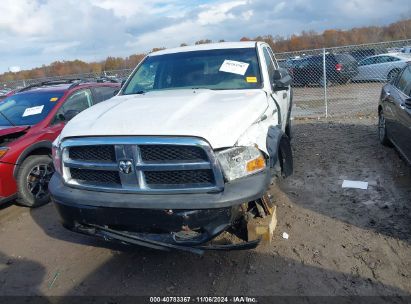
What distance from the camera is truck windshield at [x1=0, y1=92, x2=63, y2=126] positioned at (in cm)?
589

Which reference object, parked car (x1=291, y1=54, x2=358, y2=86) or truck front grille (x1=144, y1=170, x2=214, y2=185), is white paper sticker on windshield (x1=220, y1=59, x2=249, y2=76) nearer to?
truck front grille (x1=144, y1=170, x2=214, y2=185)

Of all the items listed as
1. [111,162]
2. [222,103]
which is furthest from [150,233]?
[222,103]

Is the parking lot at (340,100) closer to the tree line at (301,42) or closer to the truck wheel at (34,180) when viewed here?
the truck wheel at (34,180)

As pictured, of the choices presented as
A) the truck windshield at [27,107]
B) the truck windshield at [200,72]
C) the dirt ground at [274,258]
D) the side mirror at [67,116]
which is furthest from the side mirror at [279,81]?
the truck windshield at [27,107]

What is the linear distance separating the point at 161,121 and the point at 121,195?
70cm

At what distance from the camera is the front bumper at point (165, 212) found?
3062mm

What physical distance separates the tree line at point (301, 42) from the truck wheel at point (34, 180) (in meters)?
23.4

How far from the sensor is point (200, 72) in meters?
4.84

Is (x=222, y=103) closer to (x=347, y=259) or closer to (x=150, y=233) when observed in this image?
(x=150, y=233)

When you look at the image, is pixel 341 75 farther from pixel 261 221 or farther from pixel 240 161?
pixel 240 161

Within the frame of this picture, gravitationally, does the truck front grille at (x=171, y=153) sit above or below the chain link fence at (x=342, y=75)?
above

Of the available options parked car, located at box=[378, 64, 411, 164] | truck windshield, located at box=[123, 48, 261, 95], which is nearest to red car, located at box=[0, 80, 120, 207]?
truck windshield, located at box=[123, 48, 261, 95]

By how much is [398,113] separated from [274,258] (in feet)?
10.8

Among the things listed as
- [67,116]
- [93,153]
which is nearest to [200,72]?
[93,153]
